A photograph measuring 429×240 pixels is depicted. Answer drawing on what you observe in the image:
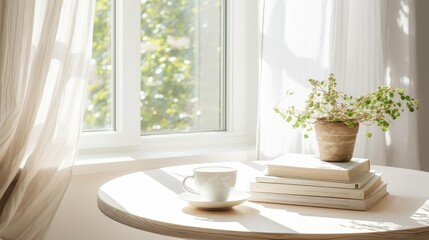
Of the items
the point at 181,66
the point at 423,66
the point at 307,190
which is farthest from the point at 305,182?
the point at 423,66

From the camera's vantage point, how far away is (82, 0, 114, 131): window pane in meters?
2.55

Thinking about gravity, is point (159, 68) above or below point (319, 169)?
above

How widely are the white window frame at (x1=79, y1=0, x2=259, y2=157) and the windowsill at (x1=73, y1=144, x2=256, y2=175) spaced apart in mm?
38

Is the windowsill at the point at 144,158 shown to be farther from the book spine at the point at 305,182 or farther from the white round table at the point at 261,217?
→ the book spine at the point at 305,182

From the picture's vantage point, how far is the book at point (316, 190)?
60.7 inches

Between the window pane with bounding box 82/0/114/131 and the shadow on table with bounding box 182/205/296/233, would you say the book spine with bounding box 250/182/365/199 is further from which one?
the window pane with bounding box 82/0/114/131

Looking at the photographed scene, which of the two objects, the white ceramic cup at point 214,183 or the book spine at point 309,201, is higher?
the white ceramic cup at point 214,183

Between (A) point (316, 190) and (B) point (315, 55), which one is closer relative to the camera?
(A) point (316, 190)

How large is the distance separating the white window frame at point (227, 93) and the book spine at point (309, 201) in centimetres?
104

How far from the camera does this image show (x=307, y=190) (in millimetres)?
1577

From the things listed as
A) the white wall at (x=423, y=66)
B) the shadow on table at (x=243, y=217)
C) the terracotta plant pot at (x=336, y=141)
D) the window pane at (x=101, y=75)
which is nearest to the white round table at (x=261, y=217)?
the shadow on table at (x=243, y=217)

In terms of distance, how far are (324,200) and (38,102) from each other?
88cm

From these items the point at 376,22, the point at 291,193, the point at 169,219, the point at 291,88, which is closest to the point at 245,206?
the point at 291,193

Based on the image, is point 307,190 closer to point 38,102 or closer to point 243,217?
point 243,217
